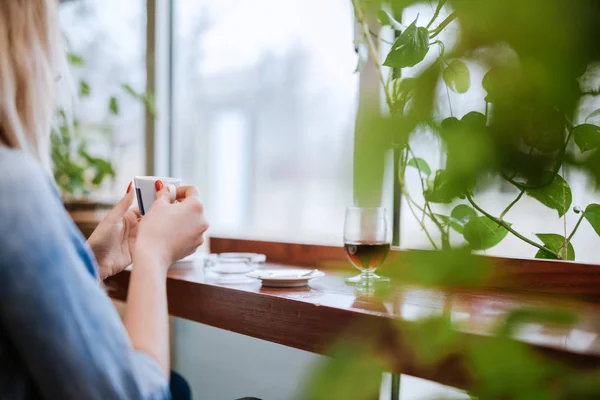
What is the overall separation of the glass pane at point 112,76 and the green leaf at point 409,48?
1950mm

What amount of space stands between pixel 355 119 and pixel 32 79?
693mm

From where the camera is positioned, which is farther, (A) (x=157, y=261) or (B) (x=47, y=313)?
(A) (x=157, y=261)

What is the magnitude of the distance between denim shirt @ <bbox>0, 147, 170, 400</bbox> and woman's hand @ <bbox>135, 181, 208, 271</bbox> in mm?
175

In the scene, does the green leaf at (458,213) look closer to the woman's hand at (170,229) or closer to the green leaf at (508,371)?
the green leaf at (508,371)

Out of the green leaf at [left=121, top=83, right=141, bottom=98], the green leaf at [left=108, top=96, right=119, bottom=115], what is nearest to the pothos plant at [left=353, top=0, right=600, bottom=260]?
the green leaf at [left=121, top=83, right=141, bottom=98]

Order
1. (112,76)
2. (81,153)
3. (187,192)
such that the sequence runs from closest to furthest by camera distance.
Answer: (187,192) → (81,153) → (112,76)

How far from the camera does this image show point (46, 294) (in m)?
0.61

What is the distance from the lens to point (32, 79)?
2.67 feet

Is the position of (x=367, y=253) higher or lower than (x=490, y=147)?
lower

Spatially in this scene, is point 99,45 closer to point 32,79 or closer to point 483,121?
point 32,79

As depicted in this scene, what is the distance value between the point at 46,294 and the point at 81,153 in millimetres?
2288

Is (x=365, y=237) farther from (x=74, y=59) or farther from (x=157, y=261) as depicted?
(x=74, y=59)

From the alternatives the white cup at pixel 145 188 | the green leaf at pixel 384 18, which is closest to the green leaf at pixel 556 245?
the green leaf at pixel 384 18

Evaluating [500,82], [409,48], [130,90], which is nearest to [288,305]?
[409,48]
